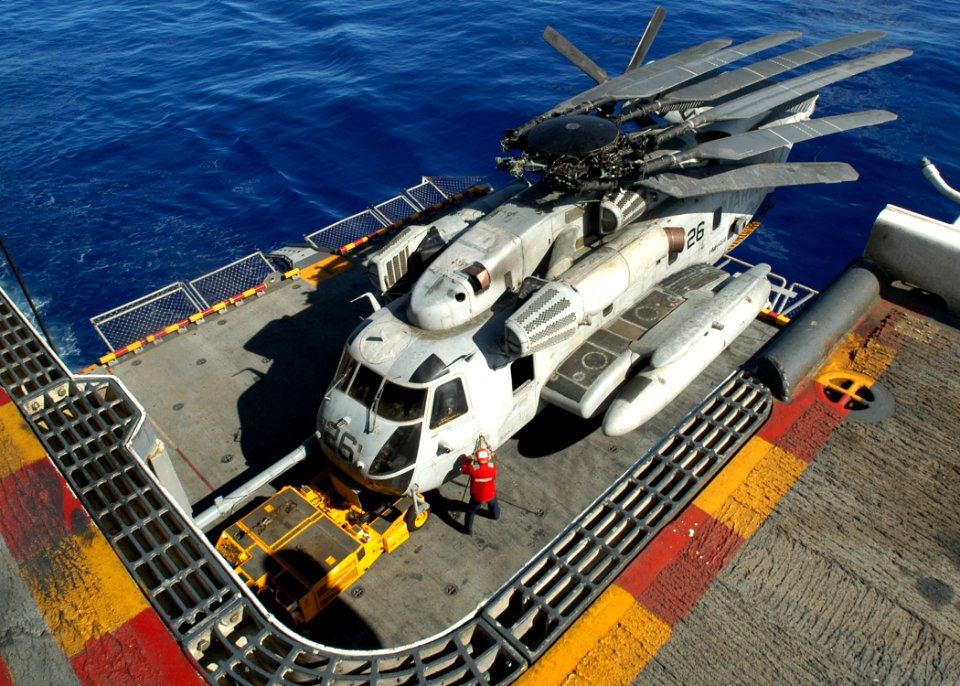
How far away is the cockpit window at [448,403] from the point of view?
1208cm

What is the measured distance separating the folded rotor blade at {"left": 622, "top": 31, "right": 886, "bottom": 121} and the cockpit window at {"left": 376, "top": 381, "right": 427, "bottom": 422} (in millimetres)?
9833

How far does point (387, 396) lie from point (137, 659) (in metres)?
5.73

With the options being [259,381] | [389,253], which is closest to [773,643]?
[389,253]

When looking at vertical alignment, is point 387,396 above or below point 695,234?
below

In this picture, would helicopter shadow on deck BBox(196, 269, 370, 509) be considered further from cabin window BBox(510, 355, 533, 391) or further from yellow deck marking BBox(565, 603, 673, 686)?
yellow deck marking BBox(565, 603, 673, 686)

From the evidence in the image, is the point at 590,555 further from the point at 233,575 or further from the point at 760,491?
the point at 233,575

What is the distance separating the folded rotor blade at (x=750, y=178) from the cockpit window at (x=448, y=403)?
6419 millimetres

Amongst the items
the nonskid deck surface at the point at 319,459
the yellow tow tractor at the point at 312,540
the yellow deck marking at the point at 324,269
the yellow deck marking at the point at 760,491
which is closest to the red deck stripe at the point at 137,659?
the yellow tow tractor at the point at 312,540

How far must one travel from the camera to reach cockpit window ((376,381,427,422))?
12.0 m

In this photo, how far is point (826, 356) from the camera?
14.1 meters

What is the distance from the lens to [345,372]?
12750mm

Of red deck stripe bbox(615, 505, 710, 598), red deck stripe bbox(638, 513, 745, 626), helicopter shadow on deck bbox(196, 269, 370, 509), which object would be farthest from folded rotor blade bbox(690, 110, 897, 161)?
helicopter shadow on deck bbox(196, 269, 370, 509)

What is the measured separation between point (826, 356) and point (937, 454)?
2.83m

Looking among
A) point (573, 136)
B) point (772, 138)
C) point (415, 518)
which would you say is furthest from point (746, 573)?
point (772, 138)
